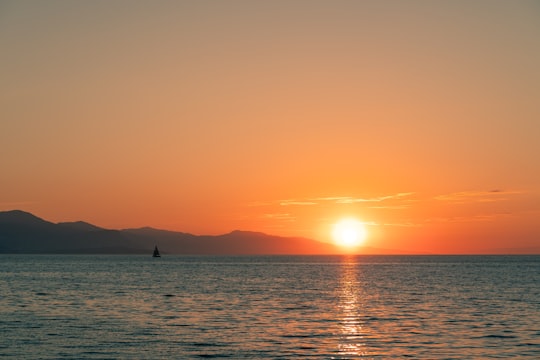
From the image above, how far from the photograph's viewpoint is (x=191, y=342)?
158 ft

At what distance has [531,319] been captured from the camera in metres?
63.7

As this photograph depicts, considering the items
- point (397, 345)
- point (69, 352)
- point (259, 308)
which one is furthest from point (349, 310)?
point (69, 352)

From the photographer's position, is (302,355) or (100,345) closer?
(302,355)

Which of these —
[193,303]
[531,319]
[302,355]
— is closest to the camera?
[302,355]

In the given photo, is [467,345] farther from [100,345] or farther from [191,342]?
[100,345]

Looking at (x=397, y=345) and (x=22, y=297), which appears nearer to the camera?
(x=397, y=345)

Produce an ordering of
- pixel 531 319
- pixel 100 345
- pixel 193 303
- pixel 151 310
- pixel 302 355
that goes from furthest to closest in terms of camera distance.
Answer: pixel 193 303, pixel 151 310, pixel 531 319, pixel 100 345, pixel 302 355

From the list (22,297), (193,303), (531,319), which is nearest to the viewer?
(531,319)

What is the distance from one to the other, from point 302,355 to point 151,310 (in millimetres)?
30673

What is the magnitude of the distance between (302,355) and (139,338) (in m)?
13.6

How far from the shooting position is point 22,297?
8456 cm

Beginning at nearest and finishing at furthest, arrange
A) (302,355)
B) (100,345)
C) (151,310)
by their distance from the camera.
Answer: (302,355), (100,345), (151,310)

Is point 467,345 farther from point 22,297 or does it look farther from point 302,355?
point 22,297

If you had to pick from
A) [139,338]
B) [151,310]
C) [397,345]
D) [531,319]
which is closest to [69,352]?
[139,338]
